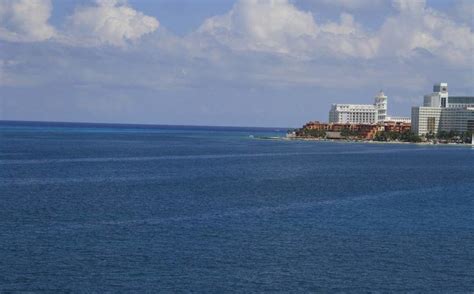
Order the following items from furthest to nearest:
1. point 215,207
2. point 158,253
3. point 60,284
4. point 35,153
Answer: point 35,153 < point 215,207 < point 158,253 < point 60,284

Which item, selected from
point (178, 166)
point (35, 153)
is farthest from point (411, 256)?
point (35, 153)

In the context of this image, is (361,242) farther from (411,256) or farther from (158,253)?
(158,253)

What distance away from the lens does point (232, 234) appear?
3709 centimetres

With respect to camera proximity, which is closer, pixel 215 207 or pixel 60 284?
pixel 60 284

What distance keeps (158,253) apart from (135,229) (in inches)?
231

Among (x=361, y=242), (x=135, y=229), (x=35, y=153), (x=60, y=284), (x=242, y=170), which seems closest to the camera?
(x=60, y=284)

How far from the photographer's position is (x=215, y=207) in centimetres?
4716

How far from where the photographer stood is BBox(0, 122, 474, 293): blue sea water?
28594 millimetres

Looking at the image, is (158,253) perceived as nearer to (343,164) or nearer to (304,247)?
(304,247)

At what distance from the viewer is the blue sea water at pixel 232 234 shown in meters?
→ 28.6

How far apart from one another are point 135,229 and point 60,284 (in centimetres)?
1068

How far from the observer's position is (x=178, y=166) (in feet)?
279

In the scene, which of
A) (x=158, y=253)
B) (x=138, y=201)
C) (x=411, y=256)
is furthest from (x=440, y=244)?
(x=138, y=201)

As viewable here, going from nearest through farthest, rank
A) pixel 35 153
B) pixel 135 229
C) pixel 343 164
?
pixel 135 229 < pixel 343 164 < pixel 35 153
